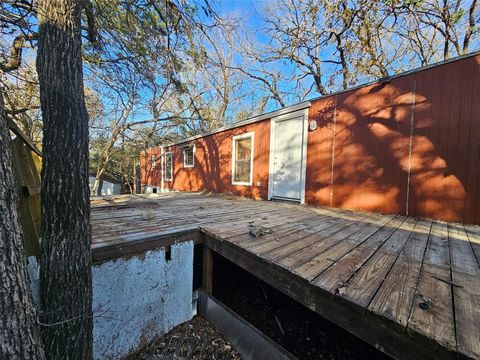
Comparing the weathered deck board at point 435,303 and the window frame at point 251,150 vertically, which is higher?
the window frame at point 251,150

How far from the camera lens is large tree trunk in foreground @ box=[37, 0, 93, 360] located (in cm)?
130

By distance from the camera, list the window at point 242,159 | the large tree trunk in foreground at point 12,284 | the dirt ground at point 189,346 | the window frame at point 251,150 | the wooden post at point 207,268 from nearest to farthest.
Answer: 1. the large tree trunk in foreground at point 12,284
2. the dirt ground at point 189,346
3. the wooden post at point 207,268
4. the window frame at point 251,150
5. the window at point 242,159

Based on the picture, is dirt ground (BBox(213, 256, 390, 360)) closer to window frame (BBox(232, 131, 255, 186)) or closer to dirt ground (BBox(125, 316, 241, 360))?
dirt ground (BBox(125, 316, 241, 360))

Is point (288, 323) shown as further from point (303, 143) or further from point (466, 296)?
point (303, 143)

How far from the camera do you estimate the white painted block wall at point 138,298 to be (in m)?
1.76

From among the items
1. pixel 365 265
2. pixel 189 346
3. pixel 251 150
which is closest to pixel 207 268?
pixel 189 346

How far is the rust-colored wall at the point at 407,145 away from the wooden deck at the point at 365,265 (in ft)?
1.71

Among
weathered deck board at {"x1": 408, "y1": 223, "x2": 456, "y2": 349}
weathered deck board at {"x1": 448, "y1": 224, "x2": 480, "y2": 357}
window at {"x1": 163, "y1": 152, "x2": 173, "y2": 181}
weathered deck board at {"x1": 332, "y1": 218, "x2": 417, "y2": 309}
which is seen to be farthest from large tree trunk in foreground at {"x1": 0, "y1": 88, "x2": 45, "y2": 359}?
window at {"x1": 163, "y1": 152, "x2": 173, "y2": 181}

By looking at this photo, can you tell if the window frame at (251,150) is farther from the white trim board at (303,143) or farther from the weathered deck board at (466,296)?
the weathered deck board at (466,296)

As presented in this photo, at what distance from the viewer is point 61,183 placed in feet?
4.29

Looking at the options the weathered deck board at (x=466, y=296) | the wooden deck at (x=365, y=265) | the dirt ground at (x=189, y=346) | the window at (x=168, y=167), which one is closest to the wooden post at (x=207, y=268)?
the wooden deck at (x=365, y=265)

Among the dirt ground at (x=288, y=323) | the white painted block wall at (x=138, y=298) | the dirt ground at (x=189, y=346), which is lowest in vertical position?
the dirt ground at (x=288, y=323)

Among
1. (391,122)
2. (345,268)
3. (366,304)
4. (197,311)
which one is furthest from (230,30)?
(197,311)

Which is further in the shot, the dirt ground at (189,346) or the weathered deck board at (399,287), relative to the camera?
the dirt ground at (189,346)
